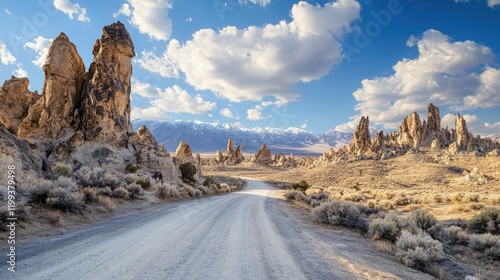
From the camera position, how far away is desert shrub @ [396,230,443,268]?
661 cm

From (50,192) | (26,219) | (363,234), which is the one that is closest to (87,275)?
(26,219)

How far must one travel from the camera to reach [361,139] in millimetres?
109750

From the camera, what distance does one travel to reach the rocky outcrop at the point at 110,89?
104 feet

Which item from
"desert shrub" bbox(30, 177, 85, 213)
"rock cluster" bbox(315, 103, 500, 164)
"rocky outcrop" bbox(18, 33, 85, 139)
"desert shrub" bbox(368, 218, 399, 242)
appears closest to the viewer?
"desert shrub" bbox(368, 218, 399, 242)

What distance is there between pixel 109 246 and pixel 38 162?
838 centimetres

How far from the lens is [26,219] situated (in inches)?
320

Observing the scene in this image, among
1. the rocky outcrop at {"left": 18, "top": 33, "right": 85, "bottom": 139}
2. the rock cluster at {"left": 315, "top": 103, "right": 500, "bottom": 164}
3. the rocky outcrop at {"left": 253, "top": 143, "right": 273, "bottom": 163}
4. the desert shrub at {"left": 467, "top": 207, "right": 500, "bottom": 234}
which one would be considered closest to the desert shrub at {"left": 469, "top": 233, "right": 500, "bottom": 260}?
the desert shrub at {"left": 467, "top": 207, "right": 500, "bottom": 234}

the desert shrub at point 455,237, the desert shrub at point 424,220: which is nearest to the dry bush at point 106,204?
the desert shrub at point 424,220

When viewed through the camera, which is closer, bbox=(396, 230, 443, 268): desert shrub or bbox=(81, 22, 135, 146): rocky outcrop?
bbox=(396, 230, 443, 268): desert shrub

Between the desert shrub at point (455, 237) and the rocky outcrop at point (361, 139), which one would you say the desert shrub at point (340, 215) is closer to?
the desert shrub at point (455, 237)

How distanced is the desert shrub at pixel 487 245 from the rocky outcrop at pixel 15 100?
1634 inches

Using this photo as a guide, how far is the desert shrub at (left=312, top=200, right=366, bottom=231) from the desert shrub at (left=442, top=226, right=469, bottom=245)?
9.73 ft

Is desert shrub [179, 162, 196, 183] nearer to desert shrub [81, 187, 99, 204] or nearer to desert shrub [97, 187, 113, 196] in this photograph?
desert shrub [97, 187, 113, 196]

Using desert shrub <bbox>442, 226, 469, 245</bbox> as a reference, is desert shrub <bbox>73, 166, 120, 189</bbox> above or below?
above
